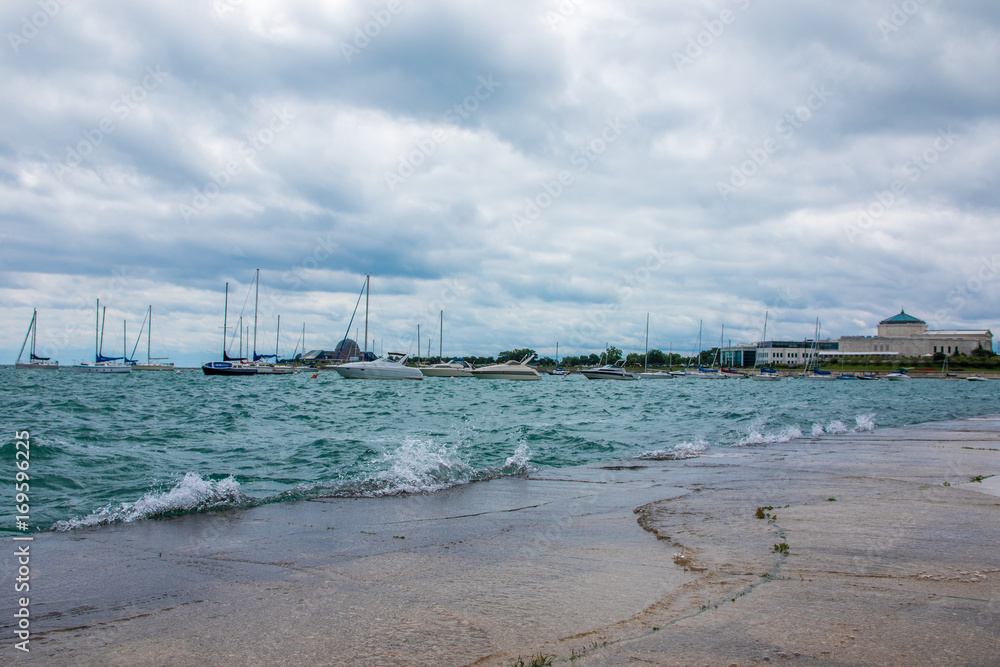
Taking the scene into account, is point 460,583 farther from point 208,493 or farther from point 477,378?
point 477,378

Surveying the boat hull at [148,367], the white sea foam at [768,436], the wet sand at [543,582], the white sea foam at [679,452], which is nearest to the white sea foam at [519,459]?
the white sea foam at [679,452]

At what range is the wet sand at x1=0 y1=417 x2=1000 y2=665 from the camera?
418cm

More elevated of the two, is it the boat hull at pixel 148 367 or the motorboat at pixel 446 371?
the motorboat at pixel 446 371

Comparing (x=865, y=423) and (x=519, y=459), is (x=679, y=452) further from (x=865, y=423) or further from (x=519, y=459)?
(x=865, y=423)

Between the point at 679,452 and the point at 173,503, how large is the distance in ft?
40.9

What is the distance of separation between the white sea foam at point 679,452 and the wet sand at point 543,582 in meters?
5.93

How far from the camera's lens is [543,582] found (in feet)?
18.7

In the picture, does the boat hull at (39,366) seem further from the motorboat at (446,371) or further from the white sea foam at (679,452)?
the white sea foam at (679,452)

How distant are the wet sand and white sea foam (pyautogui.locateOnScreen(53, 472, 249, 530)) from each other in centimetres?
50

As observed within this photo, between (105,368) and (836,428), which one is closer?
(836,428)

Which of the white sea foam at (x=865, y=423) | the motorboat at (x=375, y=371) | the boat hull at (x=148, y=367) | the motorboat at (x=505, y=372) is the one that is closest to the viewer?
the white sea foam at (x=865, y=423)

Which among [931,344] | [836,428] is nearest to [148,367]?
[836,428]

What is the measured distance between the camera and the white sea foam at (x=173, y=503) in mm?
8922

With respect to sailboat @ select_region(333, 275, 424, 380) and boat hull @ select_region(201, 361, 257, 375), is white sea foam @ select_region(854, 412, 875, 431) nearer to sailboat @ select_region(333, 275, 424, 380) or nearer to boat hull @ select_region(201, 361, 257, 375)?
sailboat @ select_region(333, 275, 424, 380)
